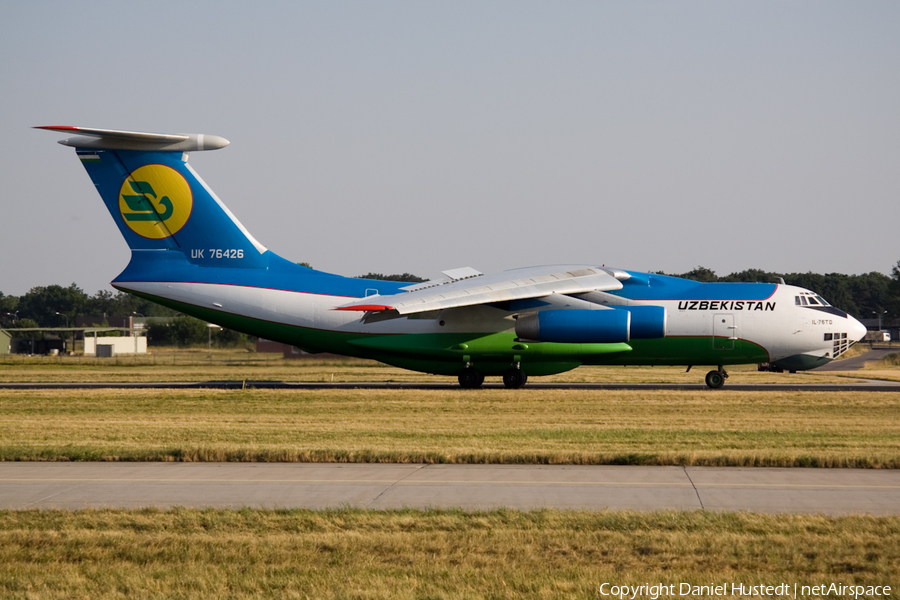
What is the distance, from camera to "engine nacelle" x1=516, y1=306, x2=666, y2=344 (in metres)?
25.0

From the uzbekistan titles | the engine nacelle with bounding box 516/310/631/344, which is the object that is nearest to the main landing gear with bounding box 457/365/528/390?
the engine nacelle with bounding box 516/310/631/344

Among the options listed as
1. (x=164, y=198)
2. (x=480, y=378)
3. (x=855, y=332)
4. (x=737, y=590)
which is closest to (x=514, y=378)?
(x=480, y=378)

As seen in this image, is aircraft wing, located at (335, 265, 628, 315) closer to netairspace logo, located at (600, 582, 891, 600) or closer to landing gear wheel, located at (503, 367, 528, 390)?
landing gear wheel, located at (503, 367, 528, 390)

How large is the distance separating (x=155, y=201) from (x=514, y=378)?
12.4 m

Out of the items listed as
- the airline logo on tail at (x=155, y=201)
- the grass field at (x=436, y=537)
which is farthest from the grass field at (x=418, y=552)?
the airline logo on tail at (x=155, y=201)

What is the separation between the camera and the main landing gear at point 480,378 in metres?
27.0

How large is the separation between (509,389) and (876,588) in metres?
20.2

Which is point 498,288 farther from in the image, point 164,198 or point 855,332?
point 855,332

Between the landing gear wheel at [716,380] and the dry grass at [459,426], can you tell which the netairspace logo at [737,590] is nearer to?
the dry grass at [459,426]

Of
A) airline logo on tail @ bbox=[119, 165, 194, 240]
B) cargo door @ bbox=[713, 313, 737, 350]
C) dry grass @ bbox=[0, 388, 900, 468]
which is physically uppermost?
airline logo on tail @ bbox=[119, 165, 194, 240]

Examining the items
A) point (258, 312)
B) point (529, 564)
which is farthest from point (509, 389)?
point (529, 564)

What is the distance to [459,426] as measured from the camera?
1731 cm

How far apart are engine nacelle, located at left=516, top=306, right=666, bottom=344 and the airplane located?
0.31ft

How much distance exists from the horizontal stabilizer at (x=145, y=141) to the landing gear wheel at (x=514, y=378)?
11117 millimetres
